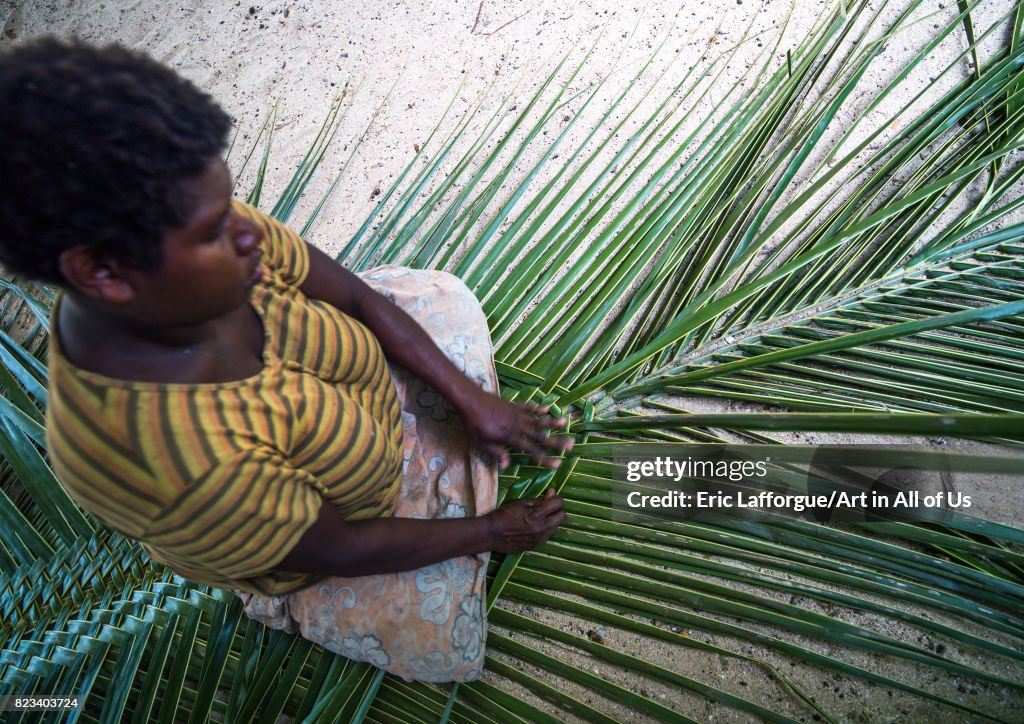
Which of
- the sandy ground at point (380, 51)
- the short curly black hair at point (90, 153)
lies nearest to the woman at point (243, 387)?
the short curly black hair at point (90, 153)

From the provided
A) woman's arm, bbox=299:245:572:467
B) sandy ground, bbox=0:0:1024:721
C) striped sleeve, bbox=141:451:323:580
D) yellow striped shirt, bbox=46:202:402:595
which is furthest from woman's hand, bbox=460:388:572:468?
sandy ground, bbox=0:0:1024:721

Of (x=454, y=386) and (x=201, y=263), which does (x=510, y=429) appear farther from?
(x=201, y=263)

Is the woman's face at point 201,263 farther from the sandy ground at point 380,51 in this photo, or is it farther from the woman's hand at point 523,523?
the sandy ground at point 380,51

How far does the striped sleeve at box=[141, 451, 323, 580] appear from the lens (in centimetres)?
64

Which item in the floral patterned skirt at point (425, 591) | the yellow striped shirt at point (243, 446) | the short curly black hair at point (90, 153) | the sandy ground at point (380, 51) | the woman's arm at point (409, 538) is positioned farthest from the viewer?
the sandy ground at point (380, 51)

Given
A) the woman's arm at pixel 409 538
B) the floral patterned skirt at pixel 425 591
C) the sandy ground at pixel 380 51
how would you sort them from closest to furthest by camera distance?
the woman's arm at pixel 409 538, the floral patterned skirt at pixel 425 591, the sandy ground at pixel 380 51

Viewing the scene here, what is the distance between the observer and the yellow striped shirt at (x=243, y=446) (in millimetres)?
604

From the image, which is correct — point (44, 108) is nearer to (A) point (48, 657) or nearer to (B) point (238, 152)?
(A) point (48, 657)

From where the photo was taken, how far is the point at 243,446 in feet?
2.13

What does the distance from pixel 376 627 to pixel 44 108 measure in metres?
0.70

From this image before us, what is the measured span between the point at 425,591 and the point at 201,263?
1.80ft

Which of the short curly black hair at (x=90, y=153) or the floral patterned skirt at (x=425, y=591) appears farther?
the floral patterned skirt at (x=425, y=591)

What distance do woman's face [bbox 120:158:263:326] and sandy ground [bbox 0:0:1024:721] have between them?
3.77 feet

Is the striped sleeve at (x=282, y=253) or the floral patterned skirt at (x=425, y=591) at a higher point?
the striped sleeve at (x=282, y=253)
